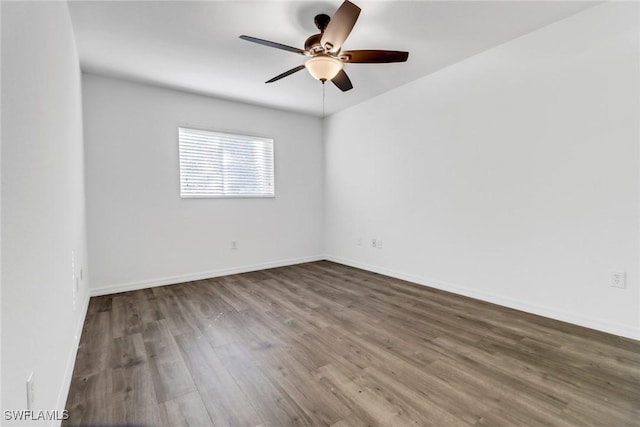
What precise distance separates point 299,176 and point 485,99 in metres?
2.92

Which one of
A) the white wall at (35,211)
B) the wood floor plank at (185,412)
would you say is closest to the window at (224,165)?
the white wall at (35,211)

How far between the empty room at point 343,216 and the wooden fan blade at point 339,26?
0.06ft

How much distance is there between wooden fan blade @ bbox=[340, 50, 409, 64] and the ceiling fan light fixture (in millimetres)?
84

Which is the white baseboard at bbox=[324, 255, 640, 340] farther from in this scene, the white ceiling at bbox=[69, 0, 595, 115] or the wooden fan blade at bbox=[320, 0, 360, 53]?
the wooden fan blade at bbox=[320, 0, 360, 53]


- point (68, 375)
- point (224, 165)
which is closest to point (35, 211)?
point (68, 375)

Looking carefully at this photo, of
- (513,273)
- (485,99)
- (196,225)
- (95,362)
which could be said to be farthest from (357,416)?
(196,225)

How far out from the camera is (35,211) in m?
1.18

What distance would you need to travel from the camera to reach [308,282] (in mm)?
3807

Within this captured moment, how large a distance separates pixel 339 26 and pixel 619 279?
2.79 meters

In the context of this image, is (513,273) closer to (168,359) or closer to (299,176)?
(168,359)

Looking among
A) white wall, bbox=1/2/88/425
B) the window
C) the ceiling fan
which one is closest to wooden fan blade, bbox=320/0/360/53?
the ceiling fan

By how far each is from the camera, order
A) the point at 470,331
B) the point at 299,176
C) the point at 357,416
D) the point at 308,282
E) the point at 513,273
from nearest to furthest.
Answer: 1. the point at 357,416
2. the point at 470,331
3. the point at 513,273
4. the point at 308,282
5. the point at 299,176

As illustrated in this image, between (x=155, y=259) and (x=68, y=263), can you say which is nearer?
(x=68, y=263)

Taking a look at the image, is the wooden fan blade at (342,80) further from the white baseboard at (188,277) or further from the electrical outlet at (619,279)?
the white baseboard at (188,277)
